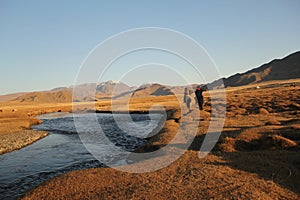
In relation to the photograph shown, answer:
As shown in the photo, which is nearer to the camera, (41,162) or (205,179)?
(205,179)

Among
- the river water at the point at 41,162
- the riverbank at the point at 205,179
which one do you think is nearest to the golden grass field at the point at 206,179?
the riverbank at the point at 205,179

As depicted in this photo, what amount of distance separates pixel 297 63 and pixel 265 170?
217 m

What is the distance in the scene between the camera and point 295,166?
11086 millimetres

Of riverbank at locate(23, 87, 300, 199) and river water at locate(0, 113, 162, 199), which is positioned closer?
riverbank at locate(23, 87, 300, 199)

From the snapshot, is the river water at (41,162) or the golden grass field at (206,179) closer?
the golden grass field at (206,179)

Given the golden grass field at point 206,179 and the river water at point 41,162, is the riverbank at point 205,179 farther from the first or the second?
the river water at point 41,162

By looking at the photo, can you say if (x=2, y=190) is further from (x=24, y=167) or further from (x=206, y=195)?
(x=206, y=195)

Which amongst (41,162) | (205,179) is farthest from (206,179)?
(41,162)

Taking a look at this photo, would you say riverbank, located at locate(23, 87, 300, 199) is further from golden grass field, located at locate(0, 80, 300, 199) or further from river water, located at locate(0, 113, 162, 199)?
river water, located at locate(0, 113, 162, 199)

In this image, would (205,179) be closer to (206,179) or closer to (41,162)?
(206,179)

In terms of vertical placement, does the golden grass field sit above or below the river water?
above

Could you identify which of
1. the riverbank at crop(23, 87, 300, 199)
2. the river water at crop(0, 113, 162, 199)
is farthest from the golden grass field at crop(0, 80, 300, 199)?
the river water at crop(0, 113, 162, 199)

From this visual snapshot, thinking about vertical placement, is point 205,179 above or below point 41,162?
above

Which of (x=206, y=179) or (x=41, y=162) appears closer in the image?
(x=206, y=179)
